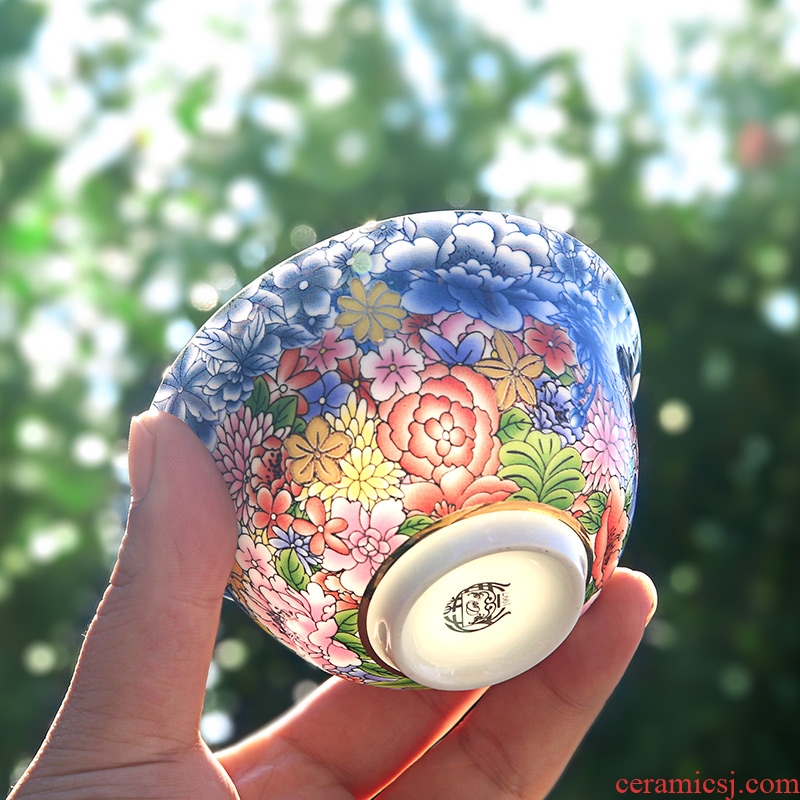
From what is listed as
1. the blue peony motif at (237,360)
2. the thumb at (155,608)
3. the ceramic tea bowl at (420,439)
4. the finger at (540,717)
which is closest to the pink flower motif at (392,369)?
the ceramic tea bowl at (420,439)

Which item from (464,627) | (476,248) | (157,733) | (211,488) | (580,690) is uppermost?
(476,248)

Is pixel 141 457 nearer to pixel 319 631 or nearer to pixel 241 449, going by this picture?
pixel 241 449

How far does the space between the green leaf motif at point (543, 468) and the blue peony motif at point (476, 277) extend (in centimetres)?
12

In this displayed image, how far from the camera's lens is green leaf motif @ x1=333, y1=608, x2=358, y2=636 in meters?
1.01

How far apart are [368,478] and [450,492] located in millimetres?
82

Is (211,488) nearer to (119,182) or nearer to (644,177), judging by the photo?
(119,182)

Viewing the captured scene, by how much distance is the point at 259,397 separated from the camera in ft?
3.24

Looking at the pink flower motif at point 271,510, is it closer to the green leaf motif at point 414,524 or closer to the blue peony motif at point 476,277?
the green leaf motif at point 414,524

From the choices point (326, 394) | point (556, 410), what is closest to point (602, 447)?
point (556, 410)

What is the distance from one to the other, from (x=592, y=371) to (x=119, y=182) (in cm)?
175

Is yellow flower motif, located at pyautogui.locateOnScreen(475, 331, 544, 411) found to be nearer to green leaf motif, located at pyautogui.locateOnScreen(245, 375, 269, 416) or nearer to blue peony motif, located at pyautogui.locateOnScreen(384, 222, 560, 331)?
blue peony motif, located at pyautogui.locateOnScreen(384, 222, 560, 331)

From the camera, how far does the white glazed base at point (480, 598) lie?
3.12 feet

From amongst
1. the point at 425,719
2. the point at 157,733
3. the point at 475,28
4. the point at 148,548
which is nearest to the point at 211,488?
the point at 148,548

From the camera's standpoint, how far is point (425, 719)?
4.75ft
